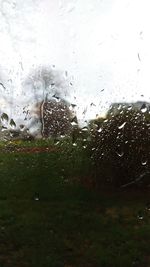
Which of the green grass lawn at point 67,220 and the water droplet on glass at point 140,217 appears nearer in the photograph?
the green grass lawn at point 67,220

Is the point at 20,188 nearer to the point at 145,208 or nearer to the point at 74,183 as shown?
the point at 74,183

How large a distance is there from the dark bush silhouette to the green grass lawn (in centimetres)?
42

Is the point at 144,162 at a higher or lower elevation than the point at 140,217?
higher

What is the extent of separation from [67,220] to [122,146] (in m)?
2.33

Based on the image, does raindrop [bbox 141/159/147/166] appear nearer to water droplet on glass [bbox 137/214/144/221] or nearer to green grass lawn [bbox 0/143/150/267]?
green grass lawn [bbox 0/143/150/267]

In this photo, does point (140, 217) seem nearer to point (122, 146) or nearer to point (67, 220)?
point (67, 220)

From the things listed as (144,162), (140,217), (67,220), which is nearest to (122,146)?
(144,162)

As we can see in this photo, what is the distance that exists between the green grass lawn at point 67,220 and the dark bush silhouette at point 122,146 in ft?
1.38

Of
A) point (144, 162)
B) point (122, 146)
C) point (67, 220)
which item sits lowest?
point (67, 220)

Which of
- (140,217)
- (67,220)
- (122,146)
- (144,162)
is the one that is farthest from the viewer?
(144,162)

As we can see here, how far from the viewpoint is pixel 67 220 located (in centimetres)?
902

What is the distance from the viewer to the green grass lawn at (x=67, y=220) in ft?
24.8

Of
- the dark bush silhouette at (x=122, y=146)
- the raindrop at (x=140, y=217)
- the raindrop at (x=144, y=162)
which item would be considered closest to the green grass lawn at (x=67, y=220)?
the raindrop at (x=140, y=217)

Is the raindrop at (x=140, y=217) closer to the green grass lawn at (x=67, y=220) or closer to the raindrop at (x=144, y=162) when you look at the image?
the green grass lawn at (x=67, y=220)
